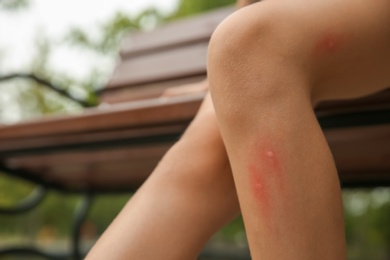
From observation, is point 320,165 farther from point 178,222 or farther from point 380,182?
point 380,182

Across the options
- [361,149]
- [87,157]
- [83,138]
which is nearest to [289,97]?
[361,149]

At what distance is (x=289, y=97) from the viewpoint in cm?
56

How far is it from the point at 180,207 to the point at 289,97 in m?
0.25

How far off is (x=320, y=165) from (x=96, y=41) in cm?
937

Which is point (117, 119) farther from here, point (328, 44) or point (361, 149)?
point (328, 44)

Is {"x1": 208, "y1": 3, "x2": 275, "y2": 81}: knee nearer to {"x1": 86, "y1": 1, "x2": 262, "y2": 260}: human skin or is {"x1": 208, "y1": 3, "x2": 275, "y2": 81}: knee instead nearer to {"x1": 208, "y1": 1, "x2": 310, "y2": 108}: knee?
{"x1": 208, "y1": 1, "x2": 310, "y2": 108}: knee

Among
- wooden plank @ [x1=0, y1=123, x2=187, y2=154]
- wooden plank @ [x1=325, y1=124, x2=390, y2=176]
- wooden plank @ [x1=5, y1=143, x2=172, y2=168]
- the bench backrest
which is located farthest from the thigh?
the bench backrest

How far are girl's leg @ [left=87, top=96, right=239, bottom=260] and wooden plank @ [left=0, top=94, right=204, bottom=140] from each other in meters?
0.30

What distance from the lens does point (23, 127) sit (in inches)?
56.1

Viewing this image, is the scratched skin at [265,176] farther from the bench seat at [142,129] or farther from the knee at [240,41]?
the bench seat at [142,129]

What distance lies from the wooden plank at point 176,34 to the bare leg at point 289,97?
1673 millimetres

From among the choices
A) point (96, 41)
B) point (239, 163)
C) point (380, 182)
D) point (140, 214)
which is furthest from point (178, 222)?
point (96, 41)

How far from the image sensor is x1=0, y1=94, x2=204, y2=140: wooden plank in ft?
3.68

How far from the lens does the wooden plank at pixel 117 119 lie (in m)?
1.12
